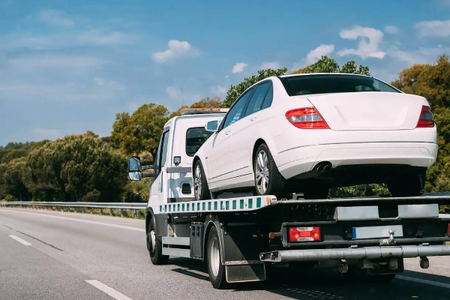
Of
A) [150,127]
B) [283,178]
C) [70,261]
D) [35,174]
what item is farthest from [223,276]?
[150,127]

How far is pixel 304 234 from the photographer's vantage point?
640cm

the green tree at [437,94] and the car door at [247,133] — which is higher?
the green tree at [437,94]

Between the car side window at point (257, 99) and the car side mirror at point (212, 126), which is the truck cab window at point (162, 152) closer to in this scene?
the car side mirror at point (212, 126)

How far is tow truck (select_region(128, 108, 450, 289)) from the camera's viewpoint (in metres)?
6.34

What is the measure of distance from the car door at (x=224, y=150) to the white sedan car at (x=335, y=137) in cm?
74

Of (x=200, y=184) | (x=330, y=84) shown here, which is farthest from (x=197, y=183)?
(x=330, y=84)

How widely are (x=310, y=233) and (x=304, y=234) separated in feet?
0.19

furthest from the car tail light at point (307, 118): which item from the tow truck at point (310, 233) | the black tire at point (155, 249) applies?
the black tire at point (155, 249)

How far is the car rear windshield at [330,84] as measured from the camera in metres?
7.24

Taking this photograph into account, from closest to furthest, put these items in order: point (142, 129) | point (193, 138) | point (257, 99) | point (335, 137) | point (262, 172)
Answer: point (335, 137) < point (262, 172) < point (257, 99) < point (193, 138) < point (142, 129)

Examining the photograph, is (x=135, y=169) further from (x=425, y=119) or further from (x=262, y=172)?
(x=425, y=119)

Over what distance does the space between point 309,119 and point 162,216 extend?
196 inches

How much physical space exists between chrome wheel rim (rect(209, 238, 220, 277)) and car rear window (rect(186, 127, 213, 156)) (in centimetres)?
299

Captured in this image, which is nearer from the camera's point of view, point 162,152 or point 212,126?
point 212,126
